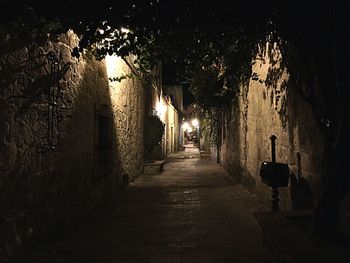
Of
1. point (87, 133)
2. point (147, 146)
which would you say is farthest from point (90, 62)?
point (147, 146)

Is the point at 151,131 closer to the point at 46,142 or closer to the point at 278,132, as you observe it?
the point at 278,132

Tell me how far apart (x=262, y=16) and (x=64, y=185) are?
3644mm

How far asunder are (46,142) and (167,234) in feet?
6.72

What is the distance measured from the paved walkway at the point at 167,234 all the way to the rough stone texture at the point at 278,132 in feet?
2.67

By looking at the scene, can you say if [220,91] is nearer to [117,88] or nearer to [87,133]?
[117,88]

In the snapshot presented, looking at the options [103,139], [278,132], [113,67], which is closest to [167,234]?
[278,132]

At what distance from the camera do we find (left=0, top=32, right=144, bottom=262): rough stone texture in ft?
13.4

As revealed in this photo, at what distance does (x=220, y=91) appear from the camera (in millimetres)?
11914

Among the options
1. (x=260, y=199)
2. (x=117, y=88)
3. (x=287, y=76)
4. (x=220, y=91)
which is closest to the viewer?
(x=287, y=76)

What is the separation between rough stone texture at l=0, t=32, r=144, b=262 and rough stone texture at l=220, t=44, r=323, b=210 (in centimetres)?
325

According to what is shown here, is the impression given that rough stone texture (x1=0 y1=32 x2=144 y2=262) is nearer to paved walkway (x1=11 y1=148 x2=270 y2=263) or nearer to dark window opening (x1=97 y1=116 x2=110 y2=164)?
dark window opening (x1=97 y1=116 x2=110 y2=164)

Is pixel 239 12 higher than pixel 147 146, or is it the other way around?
pixel 239 12

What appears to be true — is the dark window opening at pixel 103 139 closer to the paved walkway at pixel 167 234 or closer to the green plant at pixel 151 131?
the paved walkway at pixel 167 234

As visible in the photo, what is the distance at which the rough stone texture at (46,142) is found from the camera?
161 inches
